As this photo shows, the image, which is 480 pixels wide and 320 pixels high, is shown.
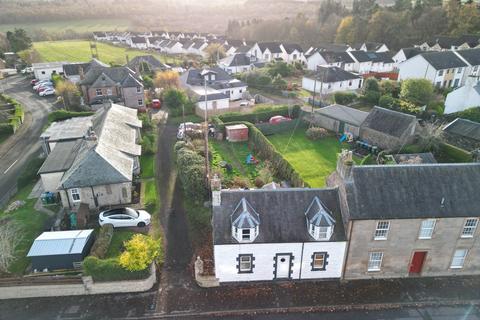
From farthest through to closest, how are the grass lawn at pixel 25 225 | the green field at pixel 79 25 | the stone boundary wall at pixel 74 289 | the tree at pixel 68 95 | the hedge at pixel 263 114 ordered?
1. the green field at pixel 79 25
2. the tree at pixel 68 95
3. the hedge at pixel 263 114
4. the grass lawn at pixel 25 225
5. the stone boundary wall at pixel 74 289

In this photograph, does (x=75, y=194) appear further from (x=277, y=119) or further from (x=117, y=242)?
(x=277, y=119)

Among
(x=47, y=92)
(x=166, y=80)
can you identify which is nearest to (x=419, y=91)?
(x=166, y=80)

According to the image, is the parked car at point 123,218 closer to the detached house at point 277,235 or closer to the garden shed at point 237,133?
the detached house at point 277,235

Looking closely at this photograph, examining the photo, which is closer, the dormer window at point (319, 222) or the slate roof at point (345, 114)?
the dormer window at point (319, 222)

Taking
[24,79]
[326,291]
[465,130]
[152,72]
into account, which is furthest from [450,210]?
[24,79]

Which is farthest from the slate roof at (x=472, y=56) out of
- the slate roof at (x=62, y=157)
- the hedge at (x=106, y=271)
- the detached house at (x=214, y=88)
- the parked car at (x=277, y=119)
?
the hedge at (x=106, y=271)

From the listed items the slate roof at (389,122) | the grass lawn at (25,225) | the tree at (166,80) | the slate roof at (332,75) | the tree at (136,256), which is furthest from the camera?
the slate roof at (332,75)

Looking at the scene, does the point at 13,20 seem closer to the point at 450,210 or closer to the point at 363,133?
the point at 363,133
